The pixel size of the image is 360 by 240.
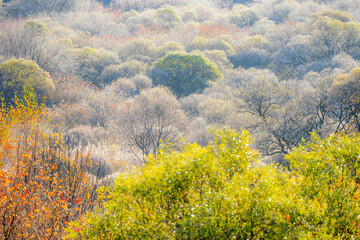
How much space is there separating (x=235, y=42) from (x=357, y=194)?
1658 inches

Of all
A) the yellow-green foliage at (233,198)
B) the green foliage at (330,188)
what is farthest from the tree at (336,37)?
the yellow-green foliage at (233,198)

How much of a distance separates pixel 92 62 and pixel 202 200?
3530 centimetres

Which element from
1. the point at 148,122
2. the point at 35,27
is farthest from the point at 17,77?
the point at 35,27

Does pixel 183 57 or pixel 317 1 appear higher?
pixel 317 1

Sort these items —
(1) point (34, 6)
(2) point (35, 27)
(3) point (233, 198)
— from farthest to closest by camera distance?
(1) point (34, 6)
(2) point (35, 27)
(3) point (233, 198)

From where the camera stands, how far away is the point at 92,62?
3681cm

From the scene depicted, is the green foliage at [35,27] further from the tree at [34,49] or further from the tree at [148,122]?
the tree at [148,122]

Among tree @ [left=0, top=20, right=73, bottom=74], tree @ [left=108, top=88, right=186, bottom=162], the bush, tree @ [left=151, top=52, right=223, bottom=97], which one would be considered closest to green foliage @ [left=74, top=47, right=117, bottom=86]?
the bush

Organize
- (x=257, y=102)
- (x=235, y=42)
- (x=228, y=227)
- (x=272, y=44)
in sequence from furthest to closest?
(x=235, y=42)
(x=272, y=44)
(x=257, y=102)
(x=228, y=227)

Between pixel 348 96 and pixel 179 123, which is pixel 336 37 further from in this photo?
pixel 179 123

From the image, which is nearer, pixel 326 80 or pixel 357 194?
pixel 357 194

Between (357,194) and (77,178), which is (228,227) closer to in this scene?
(357,194)

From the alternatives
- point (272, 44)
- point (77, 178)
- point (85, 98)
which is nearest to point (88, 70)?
point (85, 98)

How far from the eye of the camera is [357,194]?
4.98 metres
